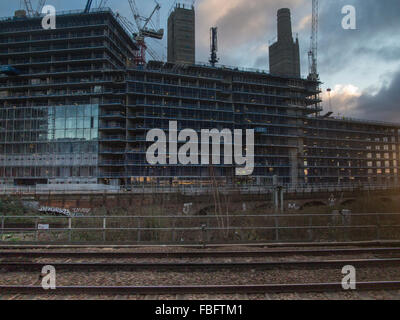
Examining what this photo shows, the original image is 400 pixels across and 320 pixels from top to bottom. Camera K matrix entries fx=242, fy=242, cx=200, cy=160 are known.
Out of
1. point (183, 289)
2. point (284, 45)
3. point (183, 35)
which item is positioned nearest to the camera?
point (183, 289)

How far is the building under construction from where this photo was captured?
57406 mm

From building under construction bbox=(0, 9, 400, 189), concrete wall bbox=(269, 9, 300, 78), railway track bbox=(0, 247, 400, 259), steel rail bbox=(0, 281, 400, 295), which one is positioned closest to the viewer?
steel rail bbox=(0, 281, 400, 295)

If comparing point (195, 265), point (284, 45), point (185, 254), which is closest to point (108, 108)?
point (185, 254)

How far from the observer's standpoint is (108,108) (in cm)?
5956

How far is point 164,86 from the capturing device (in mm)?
62469

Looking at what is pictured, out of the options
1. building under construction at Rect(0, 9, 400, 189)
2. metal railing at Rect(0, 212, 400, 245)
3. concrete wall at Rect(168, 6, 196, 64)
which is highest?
concrete wall at Rect(168, 6, 196, 64)

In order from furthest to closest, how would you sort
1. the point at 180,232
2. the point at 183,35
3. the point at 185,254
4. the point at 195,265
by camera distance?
the point at 183,35 → the point at 180,232 → the point at 185,254 → the point at 195,265

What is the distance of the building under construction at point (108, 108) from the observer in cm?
5741

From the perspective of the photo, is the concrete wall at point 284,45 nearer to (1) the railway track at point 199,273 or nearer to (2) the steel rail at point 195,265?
(1) the railway track at point 199,273

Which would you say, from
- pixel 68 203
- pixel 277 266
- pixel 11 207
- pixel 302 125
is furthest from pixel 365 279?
pixel 302 125

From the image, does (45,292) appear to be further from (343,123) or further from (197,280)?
(343,123)

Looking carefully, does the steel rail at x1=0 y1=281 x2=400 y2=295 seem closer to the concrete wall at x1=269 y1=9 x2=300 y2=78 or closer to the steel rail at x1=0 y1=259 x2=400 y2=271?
the steel rail at x1=0 y1=259 x2=400 y2=271

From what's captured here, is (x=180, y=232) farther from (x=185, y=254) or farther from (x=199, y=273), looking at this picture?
(x=199, y=273)

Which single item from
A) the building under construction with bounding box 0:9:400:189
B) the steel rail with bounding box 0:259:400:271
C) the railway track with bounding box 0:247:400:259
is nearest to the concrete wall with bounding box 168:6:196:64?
the building under construction with bounding box 0:9:400:189
